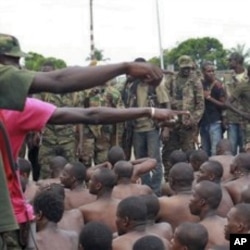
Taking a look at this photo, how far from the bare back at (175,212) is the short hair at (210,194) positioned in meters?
→ 0.27

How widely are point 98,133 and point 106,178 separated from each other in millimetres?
3196

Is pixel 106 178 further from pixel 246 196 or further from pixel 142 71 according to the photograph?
pixel 142 71

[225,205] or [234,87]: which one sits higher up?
[234,87]

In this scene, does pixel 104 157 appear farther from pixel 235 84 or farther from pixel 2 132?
pixel 2 132

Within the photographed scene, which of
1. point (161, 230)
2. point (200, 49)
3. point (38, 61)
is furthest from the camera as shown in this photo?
point (200, 49)

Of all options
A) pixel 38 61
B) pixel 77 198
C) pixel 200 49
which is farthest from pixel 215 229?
pixel 200 49

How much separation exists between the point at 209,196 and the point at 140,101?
11.4 feet

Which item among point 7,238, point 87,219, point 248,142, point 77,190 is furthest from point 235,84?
point 7,238

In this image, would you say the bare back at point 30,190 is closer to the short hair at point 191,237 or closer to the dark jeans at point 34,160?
the short hair at point 191,237

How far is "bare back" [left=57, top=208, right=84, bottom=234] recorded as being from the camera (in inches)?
→ 210

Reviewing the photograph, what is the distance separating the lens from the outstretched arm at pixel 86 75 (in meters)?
2.71

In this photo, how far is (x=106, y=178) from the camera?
5.93m

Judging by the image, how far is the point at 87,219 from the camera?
5664 mm

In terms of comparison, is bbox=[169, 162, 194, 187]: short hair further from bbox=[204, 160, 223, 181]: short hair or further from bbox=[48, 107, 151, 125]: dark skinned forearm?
bbox=[48, 107, 151, 125]: dark skinned forearm
